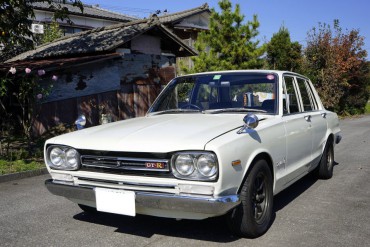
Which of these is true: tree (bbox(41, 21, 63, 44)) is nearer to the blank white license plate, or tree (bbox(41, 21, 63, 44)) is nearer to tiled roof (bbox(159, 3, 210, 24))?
tiled roof (bbox(159, 3, 210, 24))

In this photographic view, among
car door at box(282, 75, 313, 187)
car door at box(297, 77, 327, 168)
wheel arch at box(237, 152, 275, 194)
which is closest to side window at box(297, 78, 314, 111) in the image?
car door at box(297, 77, 327, 168)

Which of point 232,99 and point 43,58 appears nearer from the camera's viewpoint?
point 232,99

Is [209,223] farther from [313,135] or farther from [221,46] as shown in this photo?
[221,46]

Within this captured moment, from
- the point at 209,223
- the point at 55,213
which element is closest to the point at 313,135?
the point at 209,223

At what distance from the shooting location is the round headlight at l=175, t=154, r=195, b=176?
290 cm

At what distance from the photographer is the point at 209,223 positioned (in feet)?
12.5

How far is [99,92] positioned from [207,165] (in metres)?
8.31

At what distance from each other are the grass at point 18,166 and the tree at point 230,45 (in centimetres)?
842

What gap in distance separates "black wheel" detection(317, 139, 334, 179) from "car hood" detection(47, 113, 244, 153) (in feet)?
7.02

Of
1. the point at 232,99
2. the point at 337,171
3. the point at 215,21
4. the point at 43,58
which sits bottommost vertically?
the point at 337,171

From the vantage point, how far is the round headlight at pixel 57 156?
11.4 feet

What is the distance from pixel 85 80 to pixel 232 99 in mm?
7130

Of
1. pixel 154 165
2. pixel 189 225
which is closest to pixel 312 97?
pixel 189 225

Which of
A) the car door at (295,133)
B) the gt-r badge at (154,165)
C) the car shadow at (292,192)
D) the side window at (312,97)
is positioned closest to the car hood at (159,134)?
the gt-r badge at (154,165)
